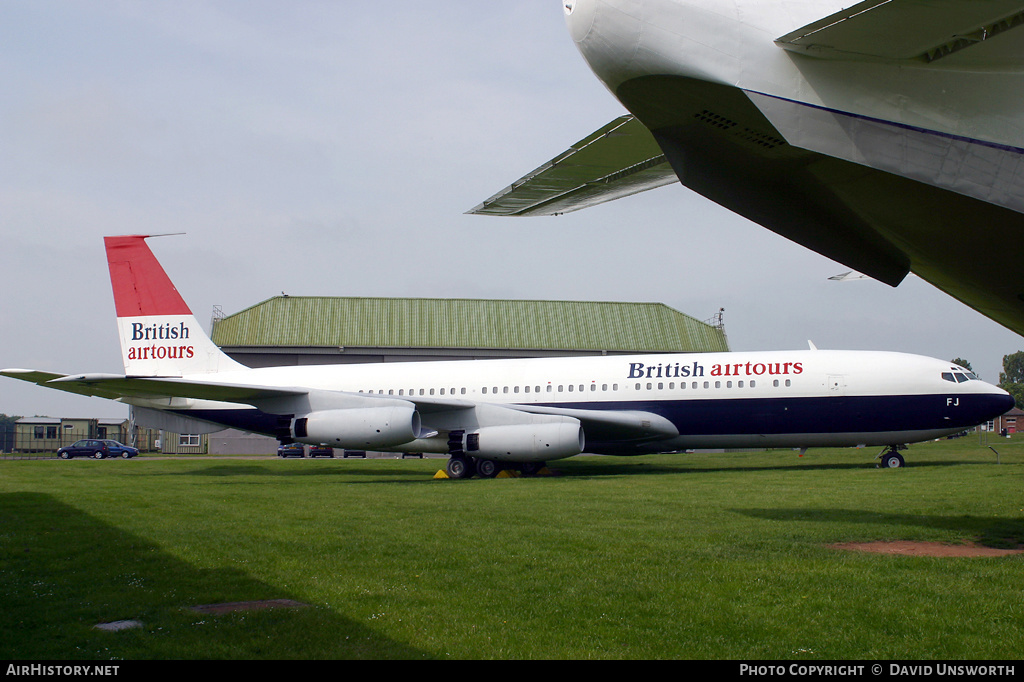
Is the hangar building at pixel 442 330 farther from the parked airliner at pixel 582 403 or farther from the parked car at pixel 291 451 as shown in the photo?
the parked airliner at pixel 582 403

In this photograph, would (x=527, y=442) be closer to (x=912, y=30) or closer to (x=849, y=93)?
(x=849, y=93)

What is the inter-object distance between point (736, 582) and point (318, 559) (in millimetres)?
3795

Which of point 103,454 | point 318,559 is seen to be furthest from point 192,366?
point 103,454

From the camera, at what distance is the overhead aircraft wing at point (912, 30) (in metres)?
4.82

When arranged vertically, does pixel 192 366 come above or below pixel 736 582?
above

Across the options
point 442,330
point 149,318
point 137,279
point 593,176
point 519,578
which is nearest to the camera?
point 519,578

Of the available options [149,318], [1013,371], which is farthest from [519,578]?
[1013,371]

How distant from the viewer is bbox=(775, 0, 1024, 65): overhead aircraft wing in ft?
15.8

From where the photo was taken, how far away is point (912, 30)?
5.09m

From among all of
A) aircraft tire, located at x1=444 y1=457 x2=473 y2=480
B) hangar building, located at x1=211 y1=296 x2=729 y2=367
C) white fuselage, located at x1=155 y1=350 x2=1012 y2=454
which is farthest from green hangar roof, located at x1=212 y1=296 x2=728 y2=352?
aircraft tire, located at x1=444 y1=457 x2=473 y2=480

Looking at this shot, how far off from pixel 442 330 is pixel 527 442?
26.5 m

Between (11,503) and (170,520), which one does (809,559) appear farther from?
(11,503)

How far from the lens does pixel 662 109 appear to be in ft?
19.6

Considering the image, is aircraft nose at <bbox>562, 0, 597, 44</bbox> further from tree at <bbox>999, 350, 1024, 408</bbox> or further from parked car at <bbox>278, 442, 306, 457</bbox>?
tree at <bbox>999, 350, 1024, 408</bbox>
